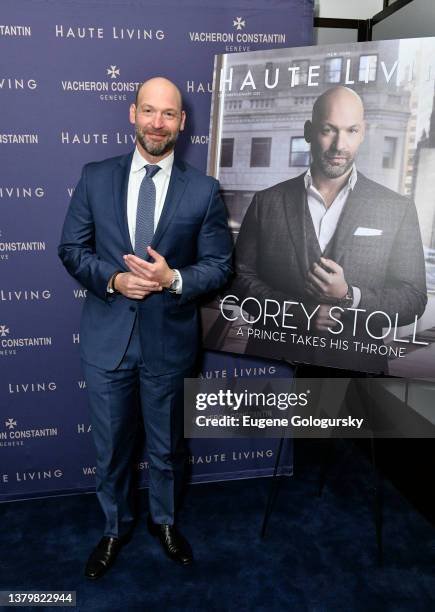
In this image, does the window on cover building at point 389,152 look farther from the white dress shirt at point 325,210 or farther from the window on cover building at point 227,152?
the window on cover building at point 227,152

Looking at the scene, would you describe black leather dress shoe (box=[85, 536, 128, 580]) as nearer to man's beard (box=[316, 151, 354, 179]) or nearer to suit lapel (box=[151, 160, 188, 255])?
suit lapel (box=[151, 160, 188, 255])

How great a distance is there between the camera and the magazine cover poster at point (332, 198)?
194 centimetres

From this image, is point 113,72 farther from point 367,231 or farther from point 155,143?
point 367,231

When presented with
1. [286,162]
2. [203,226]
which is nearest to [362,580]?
[203,226]

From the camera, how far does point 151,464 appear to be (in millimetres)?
2359

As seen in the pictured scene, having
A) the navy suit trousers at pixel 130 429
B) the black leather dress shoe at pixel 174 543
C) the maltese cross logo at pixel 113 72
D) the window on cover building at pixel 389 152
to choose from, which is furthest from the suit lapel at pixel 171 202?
Answer: the black leather dress shoe at pixel 174 543

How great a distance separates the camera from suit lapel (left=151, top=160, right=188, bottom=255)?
83.0 inches

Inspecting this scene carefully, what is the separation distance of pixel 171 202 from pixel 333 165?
0.64 m

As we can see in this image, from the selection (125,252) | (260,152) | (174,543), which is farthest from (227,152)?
(174,543)

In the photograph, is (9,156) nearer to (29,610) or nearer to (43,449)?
(43,449)

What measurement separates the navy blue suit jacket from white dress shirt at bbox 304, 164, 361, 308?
38 cm

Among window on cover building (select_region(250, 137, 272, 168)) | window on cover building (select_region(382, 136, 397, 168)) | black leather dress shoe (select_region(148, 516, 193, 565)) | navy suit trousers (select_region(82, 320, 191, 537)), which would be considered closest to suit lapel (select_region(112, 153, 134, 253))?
navy suit trousers (select_region(82, 320, 191, 537))

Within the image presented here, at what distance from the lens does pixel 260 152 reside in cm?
226

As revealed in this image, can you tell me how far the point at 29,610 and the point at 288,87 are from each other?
7.37ft
